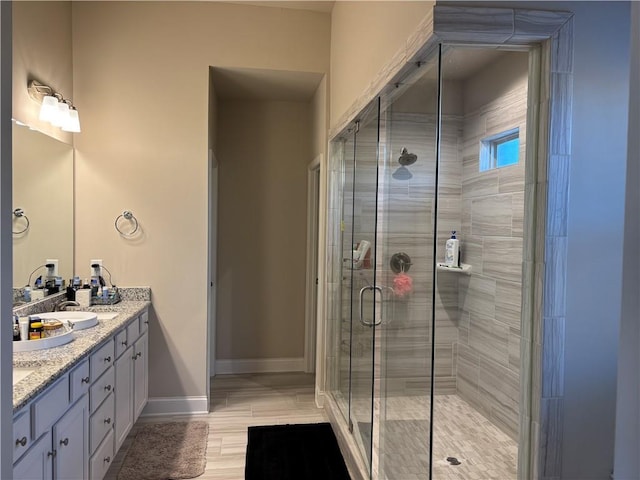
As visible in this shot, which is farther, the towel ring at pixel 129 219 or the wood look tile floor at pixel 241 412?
the towel ring at pixel 129 219

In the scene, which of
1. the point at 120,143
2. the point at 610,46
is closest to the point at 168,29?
the point at 120,143

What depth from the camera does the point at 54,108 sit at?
2.85m

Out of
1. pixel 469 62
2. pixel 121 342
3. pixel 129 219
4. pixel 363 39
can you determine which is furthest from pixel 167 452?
pixel 469 62

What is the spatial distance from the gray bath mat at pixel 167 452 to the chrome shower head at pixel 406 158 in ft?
7.09

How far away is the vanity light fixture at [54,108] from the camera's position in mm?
2779

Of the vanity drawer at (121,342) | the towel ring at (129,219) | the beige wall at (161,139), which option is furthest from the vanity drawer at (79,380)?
Result: the towel ring at (129,219)

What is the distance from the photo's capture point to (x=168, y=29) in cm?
342

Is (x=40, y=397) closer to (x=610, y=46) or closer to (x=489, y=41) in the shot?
(x=489, y=41)

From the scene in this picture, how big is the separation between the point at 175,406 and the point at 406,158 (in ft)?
8.74

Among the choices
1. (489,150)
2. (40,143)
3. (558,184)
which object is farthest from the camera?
(489,150)

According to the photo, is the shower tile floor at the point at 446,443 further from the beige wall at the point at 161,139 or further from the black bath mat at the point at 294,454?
the beige wall at the point at 161,139

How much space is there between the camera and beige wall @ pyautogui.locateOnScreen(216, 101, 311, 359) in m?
4.39

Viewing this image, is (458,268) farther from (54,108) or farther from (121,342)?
(54,108)

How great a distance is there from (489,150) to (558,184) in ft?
6.89
